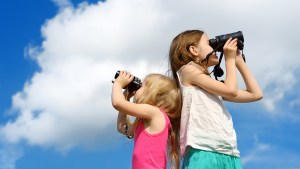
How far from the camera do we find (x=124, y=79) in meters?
4.18

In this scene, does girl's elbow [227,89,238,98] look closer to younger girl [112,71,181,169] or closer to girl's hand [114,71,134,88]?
younger girl [112,71,181,169]

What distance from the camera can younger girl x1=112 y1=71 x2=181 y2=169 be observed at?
3.94 metres

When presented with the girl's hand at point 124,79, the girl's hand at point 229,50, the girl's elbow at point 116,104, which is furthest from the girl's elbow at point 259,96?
the girl's elbow at point 116,104

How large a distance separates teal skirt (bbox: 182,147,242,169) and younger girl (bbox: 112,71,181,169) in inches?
15.8

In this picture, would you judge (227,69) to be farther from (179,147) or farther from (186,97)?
(179,147)

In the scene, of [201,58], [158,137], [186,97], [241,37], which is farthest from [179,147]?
[241,37]

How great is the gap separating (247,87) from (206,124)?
737 millimetres

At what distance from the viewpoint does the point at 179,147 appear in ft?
13.6

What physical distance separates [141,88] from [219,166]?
44.2 inches

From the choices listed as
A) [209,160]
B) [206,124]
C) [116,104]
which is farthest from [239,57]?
[116,104]

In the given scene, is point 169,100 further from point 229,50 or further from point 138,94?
point 229,50

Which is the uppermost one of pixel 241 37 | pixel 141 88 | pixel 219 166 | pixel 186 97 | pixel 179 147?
pixel 241 37

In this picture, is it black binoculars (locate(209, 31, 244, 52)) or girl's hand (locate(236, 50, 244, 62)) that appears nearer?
black binoculars (locate(209, 31, 244, 52))

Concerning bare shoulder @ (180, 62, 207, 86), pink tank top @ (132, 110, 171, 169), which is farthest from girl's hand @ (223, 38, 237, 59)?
pink tank top @ (132, 110, 171, 169)
